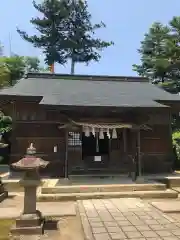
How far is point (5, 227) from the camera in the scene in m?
6.34

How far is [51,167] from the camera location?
12781mm

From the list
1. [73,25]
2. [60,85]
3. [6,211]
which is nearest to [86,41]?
[73,25]

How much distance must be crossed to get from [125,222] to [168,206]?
2339 mm

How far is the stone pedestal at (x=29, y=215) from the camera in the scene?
5820 mm

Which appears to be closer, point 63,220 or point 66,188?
point 63,220

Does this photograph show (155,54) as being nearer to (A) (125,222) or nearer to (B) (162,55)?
(B) (162,55)

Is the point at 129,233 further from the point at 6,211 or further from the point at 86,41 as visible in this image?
the point at 86,41

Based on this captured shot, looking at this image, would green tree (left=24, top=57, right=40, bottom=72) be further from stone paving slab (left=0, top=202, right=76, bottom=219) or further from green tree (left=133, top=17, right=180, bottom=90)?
stone paving slab (left=0, top=202, right=76, bottom=219)

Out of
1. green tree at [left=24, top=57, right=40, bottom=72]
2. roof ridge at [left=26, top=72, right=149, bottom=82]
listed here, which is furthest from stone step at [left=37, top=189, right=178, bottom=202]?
green tree at [left=24, top=57, right=40, bottom=72]

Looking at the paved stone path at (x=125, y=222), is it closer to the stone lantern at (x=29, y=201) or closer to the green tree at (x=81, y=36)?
the stone lantern at (x=29, y=201)

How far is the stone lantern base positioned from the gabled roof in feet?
18.6

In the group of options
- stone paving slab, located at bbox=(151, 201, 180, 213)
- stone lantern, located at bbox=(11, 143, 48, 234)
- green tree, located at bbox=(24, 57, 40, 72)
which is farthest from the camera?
green tree, located at bbox=(24, 57, 40, 72)

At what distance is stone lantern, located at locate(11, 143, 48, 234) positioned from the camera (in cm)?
584

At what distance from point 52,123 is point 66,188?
12.3 ft
